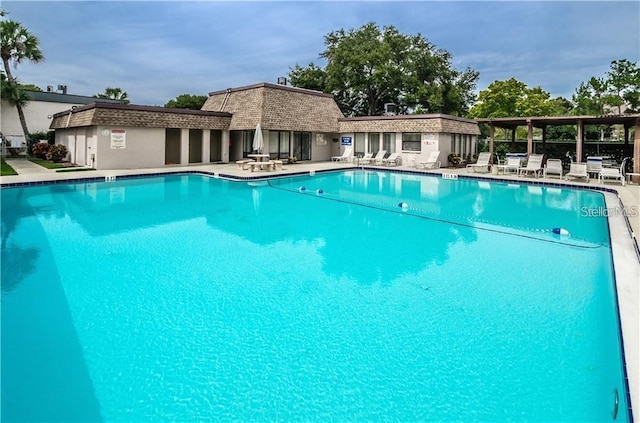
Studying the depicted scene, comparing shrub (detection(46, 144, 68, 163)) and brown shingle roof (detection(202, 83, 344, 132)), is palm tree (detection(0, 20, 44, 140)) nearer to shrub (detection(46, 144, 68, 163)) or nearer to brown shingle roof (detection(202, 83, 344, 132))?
shrub (detection(46, 144, 68, 163))

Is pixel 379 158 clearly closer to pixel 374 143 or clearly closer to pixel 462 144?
pixel 374 143

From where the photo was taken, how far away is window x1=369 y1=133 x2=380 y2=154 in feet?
76.8

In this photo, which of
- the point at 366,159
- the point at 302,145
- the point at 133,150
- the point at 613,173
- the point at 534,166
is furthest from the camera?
the point at 302,145

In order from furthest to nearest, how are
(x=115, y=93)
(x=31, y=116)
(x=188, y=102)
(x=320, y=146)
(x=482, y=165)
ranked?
(x=188, y=102) → (x=115, y=93) → (x=31, y=116) → (x=320, y=146) → (x=482, y=165)

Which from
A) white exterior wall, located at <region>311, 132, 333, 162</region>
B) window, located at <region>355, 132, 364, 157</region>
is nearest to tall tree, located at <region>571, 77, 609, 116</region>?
window, located at <region>355, 132, 364, 157</region>

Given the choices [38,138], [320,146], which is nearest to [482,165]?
[320,146]

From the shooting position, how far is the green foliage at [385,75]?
107 ft

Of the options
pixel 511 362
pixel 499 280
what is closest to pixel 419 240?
pixel 499 280

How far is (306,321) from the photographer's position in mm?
4293

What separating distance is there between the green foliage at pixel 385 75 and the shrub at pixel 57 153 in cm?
2026

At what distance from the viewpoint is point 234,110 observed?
22.1 meters

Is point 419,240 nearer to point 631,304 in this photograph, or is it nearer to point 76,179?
point 631,304

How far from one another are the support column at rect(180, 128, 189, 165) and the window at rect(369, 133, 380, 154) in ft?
33.4

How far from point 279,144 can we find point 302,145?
186 cm
